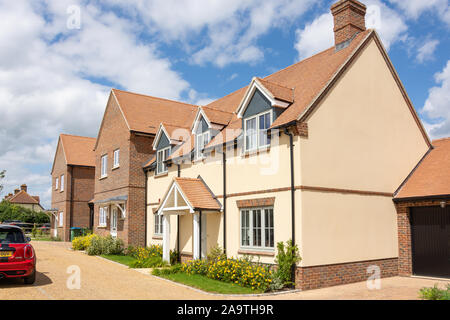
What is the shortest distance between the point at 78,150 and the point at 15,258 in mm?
26035

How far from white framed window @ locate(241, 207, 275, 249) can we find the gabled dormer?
2.27 metres

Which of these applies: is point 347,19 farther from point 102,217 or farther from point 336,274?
point 102,217

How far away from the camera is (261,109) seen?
1448cm

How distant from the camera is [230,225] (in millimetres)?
15273

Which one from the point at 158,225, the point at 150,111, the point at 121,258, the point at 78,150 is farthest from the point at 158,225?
the point at 78,150

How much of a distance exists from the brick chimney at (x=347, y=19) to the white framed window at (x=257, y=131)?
15.8 feet

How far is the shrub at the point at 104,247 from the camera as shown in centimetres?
2162

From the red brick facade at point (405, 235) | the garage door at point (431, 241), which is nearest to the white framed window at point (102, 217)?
the red brick facade at point (405, 235)

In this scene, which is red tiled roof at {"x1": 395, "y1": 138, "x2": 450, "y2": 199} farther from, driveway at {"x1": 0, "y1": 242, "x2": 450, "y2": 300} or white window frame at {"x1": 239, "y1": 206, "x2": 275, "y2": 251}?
white window frame at {"x1": 239, "y1": 206, "x2": 275, "y2": 251}

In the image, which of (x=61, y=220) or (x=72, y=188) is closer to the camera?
(x=72, y=188)

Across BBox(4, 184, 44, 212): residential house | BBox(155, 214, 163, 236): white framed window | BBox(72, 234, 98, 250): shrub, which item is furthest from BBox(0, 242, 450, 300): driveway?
BBox(4, 184, 44, 212): residential house

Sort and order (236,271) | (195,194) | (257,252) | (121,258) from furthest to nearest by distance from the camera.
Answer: (121,258), (195,194), (257,252), (236,271)

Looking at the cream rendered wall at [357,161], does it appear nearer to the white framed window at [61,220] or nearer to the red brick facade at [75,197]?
the red brick facade at [75,197]
